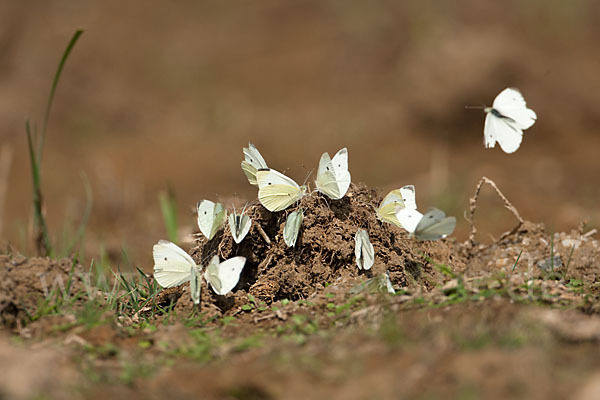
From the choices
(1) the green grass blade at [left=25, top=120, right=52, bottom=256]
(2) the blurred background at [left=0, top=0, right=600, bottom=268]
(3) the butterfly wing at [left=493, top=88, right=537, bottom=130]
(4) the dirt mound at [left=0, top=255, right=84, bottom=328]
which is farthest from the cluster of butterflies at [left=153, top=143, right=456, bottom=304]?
(2) the blurred background at [left=0, top=0, right=600, bottom=268]

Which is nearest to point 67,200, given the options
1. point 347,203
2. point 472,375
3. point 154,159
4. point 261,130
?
point 154,159

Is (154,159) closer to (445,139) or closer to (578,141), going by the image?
(445,139)

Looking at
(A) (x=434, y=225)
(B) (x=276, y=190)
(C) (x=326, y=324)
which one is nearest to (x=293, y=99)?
(B) (x=276, y=190)

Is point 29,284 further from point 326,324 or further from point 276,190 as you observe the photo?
point 326,324

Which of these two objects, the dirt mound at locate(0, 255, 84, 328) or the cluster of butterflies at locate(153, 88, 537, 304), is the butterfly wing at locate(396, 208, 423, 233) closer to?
the cluster of butterflies at locate(153, 88, 537, 304)

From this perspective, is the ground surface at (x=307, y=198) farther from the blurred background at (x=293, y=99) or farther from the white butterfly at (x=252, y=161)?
the white butterfly at (x=252, y=161)
